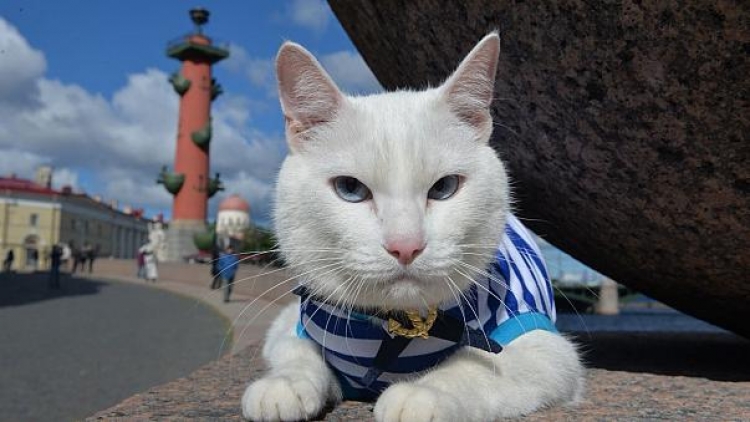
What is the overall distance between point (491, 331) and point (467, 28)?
1.22m

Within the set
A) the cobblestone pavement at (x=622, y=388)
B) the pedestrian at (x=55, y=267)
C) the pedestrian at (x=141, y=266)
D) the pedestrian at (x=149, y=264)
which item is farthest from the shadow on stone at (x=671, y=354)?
the pedestrian at (x=141, y=266)

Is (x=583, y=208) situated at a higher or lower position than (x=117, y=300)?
higher

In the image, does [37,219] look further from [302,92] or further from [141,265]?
[302,92]

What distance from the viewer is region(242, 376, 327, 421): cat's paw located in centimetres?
182

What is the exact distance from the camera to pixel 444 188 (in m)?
1.90

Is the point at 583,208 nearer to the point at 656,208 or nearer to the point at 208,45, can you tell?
the point at 656,208

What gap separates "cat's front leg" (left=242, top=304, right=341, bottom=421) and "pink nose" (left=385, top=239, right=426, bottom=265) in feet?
1.66

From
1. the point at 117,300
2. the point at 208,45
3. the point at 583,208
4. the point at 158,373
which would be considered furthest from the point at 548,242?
the point at 208,45

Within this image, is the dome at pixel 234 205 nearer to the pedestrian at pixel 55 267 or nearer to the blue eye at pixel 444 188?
the pedestrian at pixel 55 267

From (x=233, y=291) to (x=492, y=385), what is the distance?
17.6m

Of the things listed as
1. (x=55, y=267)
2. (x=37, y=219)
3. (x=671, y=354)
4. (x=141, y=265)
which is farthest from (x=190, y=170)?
(x=671, y=354)

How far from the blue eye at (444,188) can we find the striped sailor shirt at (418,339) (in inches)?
10.9

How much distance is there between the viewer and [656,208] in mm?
2590

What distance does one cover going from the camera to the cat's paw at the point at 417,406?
166 centimetres
